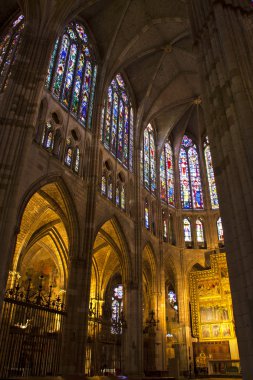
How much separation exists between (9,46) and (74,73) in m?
3.78

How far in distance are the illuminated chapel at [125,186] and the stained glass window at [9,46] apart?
176 millimetres

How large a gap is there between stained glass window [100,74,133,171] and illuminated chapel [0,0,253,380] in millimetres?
148

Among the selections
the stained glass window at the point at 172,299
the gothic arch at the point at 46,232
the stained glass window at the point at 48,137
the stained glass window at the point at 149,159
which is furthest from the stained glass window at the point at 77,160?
the stained glass window at the point at 172,299

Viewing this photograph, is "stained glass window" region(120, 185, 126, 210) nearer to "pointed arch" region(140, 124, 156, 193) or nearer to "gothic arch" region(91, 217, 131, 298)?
"gothic arch" region(91, 217, 131, 298)

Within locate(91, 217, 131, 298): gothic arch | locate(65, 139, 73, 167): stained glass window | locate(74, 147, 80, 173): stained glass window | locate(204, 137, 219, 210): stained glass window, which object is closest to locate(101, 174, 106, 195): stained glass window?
locate(91, 217, 131, 298): gothic arch

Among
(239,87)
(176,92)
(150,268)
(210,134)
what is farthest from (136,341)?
(176,92)

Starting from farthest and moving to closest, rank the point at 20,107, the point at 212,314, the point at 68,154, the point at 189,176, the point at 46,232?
the point at 189,176
the point at 212,314
the point at 46,232
the point at 68,154
the point at 20,107

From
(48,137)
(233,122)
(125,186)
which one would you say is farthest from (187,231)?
(233,122)

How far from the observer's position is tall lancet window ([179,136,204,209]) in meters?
28.7

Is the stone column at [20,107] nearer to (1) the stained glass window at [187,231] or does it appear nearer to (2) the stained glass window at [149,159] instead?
(2) the stained glass window at [149,159]

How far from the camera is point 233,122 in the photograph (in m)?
7.49

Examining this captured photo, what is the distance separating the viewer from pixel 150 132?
28016mm

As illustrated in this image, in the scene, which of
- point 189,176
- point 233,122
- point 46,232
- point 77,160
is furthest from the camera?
point 189,176

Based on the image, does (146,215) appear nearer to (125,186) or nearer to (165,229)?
(165,229)
